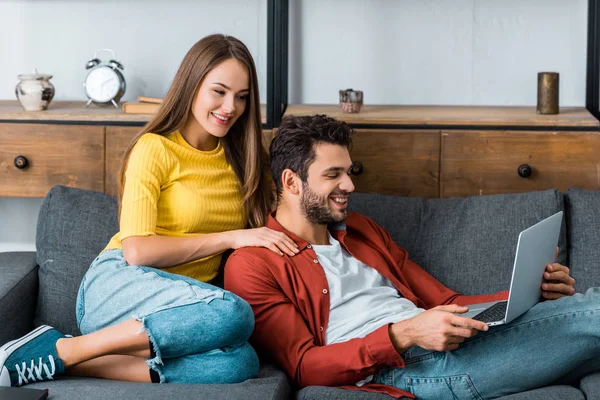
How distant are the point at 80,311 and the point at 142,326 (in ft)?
1.15

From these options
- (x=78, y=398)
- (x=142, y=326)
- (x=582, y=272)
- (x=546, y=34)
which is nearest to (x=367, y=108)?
(x=546, y=34)

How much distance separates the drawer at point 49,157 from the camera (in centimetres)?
283

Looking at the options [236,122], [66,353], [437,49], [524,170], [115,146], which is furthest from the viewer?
[437,49]

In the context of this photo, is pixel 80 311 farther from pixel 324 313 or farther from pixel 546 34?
pixel 546 34

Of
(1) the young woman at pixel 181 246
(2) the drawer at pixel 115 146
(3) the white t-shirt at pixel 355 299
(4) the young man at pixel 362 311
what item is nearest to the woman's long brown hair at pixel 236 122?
(1) the young woman at pixel 181 246

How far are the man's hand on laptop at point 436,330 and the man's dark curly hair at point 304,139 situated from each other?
516 millimetres

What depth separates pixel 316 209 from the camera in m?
2.21

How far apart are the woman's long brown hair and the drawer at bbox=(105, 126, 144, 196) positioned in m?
0.46

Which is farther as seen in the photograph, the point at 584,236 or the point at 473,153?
the point at 473,153

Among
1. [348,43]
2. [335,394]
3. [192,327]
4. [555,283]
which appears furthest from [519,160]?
[192,327]

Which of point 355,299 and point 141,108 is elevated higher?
point 141,108

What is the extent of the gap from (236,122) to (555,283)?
101cm

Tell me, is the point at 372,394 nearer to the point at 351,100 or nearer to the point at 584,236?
the point at 584,236

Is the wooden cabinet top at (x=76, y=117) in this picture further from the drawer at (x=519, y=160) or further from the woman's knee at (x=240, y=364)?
the woman's knee at (x=240, y=364)
